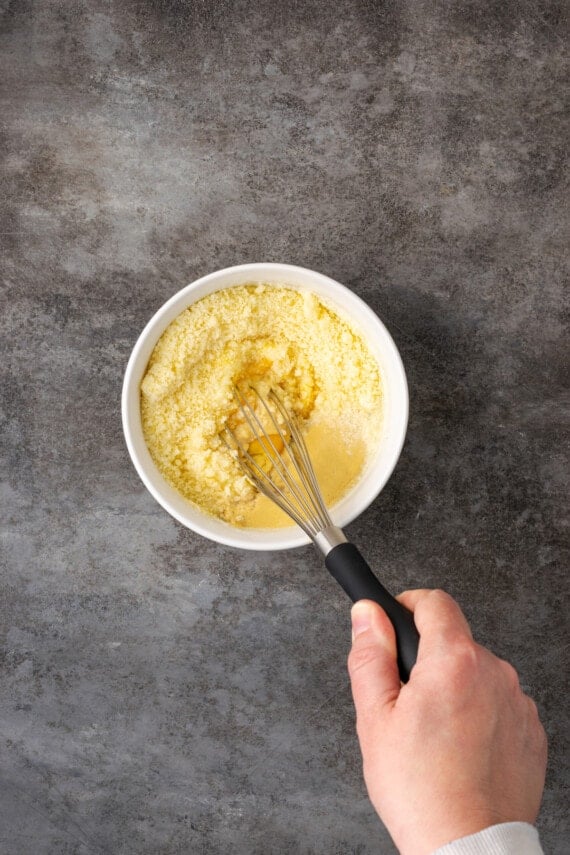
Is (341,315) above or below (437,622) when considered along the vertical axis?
above

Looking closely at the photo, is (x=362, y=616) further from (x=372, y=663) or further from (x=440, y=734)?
(x=440, y=734)

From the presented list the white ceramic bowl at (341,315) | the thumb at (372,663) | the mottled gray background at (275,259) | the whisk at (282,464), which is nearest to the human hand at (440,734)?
the thumb at (372,663)

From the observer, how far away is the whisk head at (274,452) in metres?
1.24

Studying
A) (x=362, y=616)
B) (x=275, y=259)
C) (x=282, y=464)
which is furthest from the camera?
(x=275, y=259)

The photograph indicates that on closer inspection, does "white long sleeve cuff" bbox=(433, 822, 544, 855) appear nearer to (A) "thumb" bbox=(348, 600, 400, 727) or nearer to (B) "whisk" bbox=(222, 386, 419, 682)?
(A) "thumb" bbox=(348, 600, 400, 727)

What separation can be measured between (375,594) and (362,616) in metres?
0.04

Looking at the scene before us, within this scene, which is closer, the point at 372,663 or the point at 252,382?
the point at 372,663

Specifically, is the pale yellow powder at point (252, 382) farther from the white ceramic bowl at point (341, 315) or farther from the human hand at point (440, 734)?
the human hand at point (440, 734)

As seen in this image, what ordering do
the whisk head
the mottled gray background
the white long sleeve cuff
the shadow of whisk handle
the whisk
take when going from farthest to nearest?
the mottled gray background → the whisk head → the whisk → the shadow of whisk handle → the white long sleeve cuff

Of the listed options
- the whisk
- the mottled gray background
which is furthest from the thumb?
the mottled gray background

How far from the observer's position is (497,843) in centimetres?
89

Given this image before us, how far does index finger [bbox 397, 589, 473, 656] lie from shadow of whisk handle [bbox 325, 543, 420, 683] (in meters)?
0.01

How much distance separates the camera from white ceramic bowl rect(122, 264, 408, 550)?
47.6 inches

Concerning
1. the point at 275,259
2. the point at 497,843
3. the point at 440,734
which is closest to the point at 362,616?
the point at 440,734
